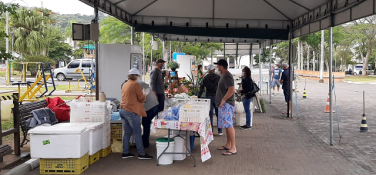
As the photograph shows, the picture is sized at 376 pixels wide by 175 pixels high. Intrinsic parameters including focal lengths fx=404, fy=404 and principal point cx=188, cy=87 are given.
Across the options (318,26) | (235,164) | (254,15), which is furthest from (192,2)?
(235,164)

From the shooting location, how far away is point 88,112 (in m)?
7.61

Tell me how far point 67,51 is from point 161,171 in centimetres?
6442

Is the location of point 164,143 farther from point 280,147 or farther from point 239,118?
point 239,118

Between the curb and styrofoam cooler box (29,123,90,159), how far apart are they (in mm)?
370

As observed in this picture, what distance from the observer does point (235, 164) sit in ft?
24.7

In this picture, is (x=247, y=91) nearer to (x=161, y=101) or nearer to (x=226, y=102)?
(x=161, y=101)

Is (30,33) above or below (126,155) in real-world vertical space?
above

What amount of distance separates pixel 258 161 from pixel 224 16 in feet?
21.6

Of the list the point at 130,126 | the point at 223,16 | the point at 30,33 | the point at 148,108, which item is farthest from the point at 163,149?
the point at 30,33

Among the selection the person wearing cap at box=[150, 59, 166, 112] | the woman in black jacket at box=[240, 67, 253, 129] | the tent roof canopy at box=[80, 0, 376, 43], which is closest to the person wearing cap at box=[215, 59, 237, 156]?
the person wearing cap at box=[150, 59, 166, 112]

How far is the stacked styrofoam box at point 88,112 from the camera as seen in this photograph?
7590 millimetres

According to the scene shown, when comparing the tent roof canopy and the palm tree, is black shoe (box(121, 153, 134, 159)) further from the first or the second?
the palm tree

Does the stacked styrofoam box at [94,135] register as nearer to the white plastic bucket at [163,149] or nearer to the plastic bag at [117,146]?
the plastic bag at [117,146]

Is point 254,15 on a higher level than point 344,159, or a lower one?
higher
